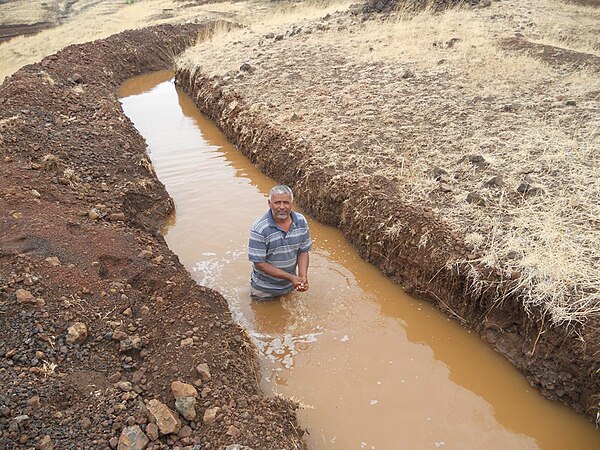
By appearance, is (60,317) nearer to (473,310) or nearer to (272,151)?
(473,310)

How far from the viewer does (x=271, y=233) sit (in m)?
4.86

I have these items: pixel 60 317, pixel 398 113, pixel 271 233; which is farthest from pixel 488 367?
pixel 398 113

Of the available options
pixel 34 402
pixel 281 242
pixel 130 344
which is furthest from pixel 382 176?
pixel 34 402

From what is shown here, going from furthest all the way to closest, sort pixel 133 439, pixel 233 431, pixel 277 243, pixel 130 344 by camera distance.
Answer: pixel 277 243, pixel 130 344, pixel 233 431, pixel 133 439

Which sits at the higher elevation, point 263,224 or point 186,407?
point 263,224

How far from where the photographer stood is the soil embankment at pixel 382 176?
4.50 meters

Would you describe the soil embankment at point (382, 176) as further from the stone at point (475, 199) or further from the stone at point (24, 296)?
the stone at point (24, 296)

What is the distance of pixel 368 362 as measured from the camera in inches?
190

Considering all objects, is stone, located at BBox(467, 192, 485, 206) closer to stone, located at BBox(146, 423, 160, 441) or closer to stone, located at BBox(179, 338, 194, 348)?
stone, located at BBox(179, 338, 194, 348)

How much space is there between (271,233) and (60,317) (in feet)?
6.40

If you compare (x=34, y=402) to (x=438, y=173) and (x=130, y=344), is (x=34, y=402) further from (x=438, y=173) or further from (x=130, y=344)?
(x=438, y=173)

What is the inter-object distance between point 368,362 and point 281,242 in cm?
142

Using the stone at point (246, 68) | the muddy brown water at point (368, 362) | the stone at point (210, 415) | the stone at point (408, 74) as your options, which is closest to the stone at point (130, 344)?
the stone at point (210, 415)

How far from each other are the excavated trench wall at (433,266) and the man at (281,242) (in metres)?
1.34
